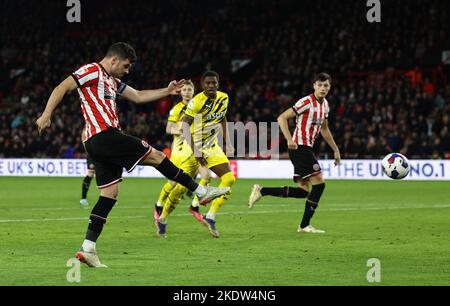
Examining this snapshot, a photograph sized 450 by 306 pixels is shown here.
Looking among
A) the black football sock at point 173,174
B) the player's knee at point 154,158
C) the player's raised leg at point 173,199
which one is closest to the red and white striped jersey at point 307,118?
the player's raised leg at point 173,199

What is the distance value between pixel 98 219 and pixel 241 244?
277cm

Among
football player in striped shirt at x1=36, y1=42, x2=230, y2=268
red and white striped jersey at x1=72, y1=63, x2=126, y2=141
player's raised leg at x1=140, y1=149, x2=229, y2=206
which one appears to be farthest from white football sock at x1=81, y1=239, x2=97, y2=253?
red and white striped jersey at x1=72, y1=63, x2=126, y2=141

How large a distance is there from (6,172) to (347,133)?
13.9 metres

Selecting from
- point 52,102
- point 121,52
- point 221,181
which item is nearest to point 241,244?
point 221,181

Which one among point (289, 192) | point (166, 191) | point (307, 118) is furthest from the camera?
point (289, 192)

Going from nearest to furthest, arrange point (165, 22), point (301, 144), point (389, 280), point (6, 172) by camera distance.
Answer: point (389, 280)
point (301, 144)
point (6, 172)
point (165, 22)

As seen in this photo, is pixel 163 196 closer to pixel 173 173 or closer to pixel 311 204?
pixel 311 204

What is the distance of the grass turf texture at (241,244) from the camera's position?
8719 millimetres

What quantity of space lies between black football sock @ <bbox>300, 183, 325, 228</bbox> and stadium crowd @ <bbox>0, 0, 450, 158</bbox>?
15.7 m

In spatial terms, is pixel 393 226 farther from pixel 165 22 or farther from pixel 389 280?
pixel 165 22

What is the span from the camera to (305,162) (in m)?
13.9

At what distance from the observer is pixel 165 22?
44031mm

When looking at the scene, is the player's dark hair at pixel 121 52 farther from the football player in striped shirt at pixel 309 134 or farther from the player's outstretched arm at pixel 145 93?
the football player in striped shirt at pixel 309 134

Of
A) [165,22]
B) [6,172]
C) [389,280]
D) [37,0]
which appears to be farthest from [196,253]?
[37,0]
